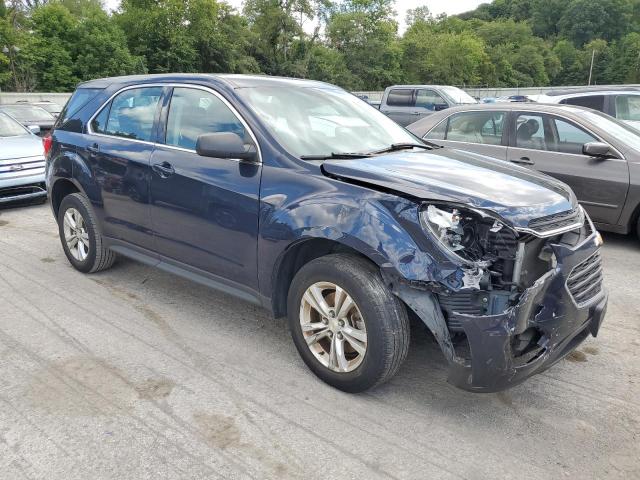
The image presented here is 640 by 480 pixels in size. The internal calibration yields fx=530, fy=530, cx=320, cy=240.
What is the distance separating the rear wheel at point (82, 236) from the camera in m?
4.81

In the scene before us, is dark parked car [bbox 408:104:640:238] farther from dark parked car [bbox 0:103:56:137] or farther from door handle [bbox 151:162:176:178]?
dark parked car [bbox 0:103:56:137]

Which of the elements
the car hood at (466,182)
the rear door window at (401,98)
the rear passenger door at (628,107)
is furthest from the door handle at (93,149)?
the rear door window at (401,98)

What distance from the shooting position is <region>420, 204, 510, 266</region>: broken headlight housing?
262 cm

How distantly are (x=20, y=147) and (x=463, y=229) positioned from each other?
7.80 meters

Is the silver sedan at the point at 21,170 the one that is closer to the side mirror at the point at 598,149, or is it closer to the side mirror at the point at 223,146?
the side mirror at the point at 223,146

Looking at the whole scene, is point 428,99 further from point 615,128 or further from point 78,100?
point 78,100

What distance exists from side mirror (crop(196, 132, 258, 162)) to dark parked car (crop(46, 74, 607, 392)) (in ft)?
0.04

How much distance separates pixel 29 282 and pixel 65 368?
1901mm

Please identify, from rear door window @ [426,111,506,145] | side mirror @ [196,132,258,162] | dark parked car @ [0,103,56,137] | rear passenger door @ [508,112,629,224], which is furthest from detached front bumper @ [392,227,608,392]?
dark parked car @ [0,103,56,137]

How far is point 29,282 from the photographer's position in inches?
193

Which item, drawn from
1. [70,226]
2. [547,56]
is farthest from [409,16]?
[70,226]

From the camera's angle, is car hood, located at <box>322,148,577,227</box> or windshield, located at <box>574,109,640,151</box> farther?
windshield, located at <box>574,109,640,151</box>

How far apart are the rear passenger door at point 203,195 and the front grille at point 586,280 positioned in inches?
72.3

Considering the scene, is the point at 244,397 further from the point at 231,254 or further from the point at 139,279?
the point at 139,279
